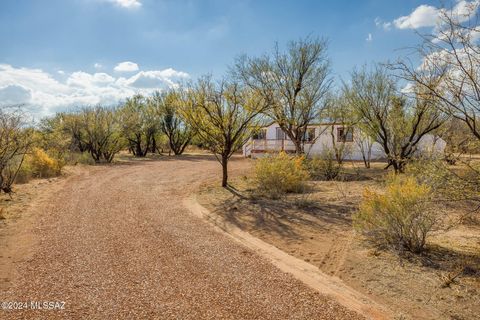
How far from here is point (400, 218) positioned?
577 cm

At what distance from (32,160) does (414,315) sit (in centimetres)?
1570

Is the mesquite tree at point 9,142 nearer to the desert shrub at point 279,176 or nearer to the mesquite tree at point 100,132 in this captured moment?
the desert shrub at point 279,176

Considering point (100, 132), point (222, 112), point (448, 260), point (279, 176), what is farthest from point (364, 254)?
point (100, 132)

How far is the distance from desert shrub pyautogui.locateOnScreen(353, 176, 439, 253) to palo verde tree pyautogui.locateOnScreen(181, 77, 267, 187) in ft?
22.7

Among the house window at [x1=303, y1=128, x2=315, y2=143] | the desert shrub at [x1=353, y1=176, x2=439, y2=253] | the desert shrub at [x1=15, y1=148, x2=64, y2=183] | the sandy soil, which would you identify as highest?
the house window at [x1=303, y1=128, x2=315, y2=143]

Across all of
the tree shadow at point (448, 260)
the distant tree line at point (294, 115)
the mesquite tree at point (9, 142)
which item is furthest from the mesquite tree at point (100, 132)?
the tree shadow at point (448, 260)

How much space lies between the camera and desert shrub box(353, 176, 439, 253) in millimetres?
5586

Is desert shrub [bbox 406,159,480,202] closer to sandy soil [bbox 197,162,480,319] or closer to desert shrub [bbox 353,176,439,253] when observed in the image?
desert shrub [bbox 353,176,439,253]

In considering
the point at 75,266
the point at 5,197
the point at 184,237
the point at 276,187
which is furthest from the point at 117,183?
the point at 75,266

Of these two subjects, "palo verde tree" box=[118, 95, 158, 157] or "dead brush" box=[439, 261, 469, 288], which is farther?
"palo verde tree" box=[118, 95, 158, 157]

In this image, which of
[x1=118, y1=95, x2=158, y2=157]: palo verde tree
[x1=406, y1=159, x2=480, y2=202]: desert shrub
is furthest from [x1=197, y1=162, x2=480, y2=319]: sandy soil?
[x1=118, y1=95, x2=158, y2=157]: palo verde tree

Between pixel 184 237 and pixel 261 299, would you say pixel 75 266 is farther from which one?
pixel 261 299

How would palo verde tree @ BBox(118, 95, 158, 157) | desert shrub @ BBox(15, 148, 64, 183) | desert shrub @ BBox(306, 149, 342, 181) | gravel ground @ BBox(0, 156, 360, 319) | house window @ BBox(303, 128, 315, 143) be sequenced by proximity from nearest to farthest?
gravel ground @ BBox(0, 156, 360, 319) < desert shrub @ BBox(15, 148, 64, 183) < desert shrub @ BBox(306, 149, 342, 181) < house window @ BBox(303, 128, 315, 143) < palo verde tree @ BBox(118, 95, 158, 157)

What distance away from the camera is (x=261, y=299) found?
4.13 m
